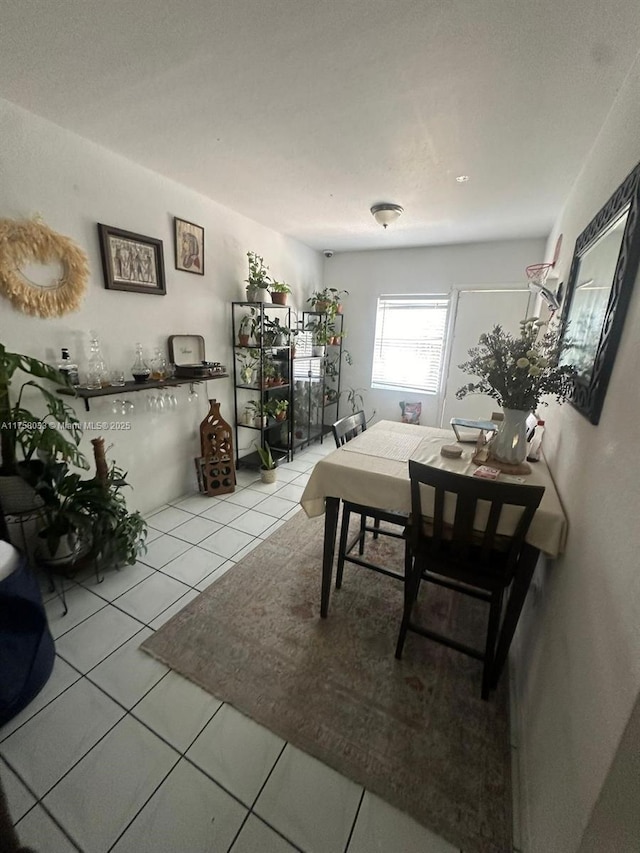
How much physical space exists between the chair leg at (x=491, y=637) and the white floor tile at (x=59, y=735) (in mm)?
1443

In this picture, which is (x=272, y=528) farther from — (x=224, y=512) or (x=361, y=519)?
(x=361, y=519)

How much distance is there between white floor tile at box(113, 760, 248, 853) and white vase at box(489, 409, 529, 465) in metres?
1.61

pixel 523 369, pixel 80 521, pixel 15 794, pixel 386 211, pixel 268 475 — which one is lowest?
pixel 15 794

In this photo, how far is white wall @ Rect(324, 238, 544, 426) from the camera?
11.5 feet

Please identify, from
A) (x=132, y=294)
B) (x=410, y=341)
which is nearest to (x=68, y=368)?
(x=132, y=294)

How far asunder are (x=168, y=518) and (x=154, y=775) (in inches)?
65.4

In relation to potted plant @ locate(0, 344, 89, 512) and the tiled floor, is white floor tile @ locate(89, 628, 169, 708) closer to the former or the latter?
the tiled floor

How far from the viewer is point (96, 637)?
5.14ft

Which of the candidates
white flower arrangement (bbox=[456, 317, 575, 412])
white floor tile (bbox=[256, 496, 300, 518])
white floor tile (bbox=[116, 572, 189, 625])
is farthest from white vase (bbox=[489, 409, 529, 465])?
white floor tile (bbox=[116, 572, 189, 625])

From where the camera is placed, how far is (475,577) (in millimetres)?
1282

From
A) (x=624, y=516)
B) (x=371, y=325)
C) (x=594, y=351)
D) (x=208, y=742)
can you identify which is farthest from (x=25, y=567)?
(x=371, y=325)

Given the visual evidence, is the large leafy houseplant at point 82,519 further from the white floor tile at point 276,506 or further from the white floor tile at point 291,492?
the white floor tile at point 291,492

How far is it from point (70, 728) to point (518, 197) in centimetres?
383

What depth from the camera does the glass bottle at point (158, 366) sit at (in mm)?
2432
